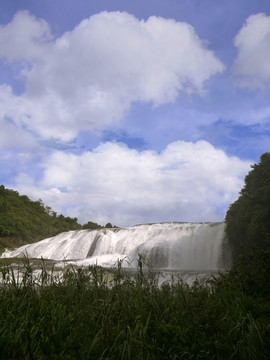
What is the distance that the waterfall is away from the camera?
24.3 meters

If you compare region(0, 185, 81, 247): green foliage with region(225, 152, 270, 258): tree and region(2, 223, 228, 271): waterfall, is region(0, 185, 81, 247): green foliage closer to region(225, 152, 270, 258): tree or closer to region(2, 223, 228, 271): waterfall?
region(2, 223, 228, 271): waterfall

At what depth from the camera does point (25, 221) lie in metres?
47.4

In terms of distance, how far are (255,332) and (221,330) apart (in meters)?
0.40

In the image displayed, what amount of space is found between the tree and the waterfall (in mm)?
3325

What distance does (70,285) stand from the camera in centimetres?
546

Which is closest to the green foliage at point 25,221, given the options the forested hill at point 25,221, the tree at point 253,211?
the forested hill at point 25,221

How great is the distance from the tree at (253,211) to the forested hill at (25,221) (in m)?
29.5

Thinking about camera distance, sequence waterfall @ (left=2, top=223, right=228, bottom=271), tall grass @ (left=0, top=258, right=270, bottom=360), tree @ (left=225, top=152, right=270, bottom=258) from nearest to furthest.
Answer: tall grass @ (left=0, top=258, right=270, bottom=360)
tree @ (left=225, top=152, right=270, bottom=258)
waterfall @ (left=2, top=223, right=228, bottom=271)

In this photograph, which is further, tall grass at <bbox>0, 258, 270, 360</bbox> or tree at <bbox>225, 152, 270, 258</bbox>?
tree at <bbox>225, 152, 270, 258</bbox>

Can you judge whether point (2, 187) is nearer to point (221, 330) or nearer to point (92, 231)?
point (92, 231)

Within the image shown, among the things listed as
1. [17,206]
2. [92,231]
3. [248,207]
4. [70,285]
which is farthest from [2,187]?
[70,285]

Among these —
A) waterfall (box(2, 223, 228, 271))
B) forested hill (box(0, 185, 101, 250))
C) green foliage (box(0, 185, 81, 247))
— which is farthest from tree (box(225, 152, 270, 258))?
green foliage (box(0, 185, 81, 247))

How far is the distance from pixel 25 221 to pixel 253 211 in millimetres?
36784

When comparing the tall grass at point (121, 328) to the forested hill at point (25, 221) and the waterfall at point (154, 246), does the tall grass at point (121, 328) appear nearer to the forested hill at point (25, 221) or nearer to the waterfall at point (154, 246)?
the waterfall at point (154, 246)
